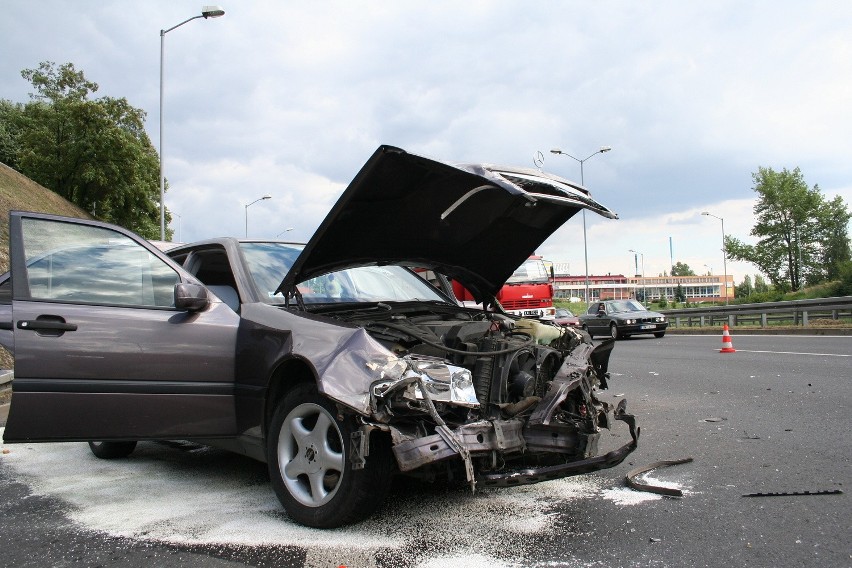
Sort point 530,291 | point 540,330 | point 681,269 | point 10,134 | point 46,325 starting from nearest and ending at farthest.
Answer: point 46,325
point 540,330
point 530,291
point 10,134
point 681,269

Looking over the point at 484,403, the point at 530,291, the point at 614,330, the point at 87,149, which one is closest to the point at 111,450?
the point at 484,403

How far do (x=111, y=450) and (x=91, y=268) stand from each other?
201 cm

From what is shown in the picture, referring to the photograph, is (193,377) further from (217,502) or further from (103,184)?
(103,184)

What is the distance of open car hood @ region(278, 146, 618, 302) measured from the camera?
367cm

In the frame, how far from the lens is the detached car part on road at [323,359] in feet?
10.7

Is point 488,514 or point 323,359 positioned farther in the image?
point 488,514

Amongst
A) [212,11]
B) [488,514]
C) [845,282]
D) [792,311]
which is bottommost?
[488,514]

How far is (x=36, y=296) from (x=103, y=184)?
44566 mm

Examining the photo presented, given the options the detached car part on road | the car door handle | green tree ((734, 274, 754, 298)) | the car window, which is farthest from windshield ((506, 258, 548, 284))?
green tree ((734, 274, 754, 298))

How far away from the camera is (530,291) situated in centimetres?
2180

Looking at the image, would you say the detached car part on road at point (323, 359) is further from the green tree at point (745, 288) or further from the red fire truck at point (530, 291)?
Result: the green tree at point (745, 288)

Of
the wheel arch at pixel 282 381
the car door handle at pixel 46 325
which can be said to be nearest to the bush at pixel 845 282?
the wheel arch at pixel 282 381

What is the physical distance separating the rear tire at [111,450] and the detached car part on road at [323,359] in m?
1.67

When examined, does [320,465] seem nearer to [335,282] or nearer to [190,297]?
[190,297]
